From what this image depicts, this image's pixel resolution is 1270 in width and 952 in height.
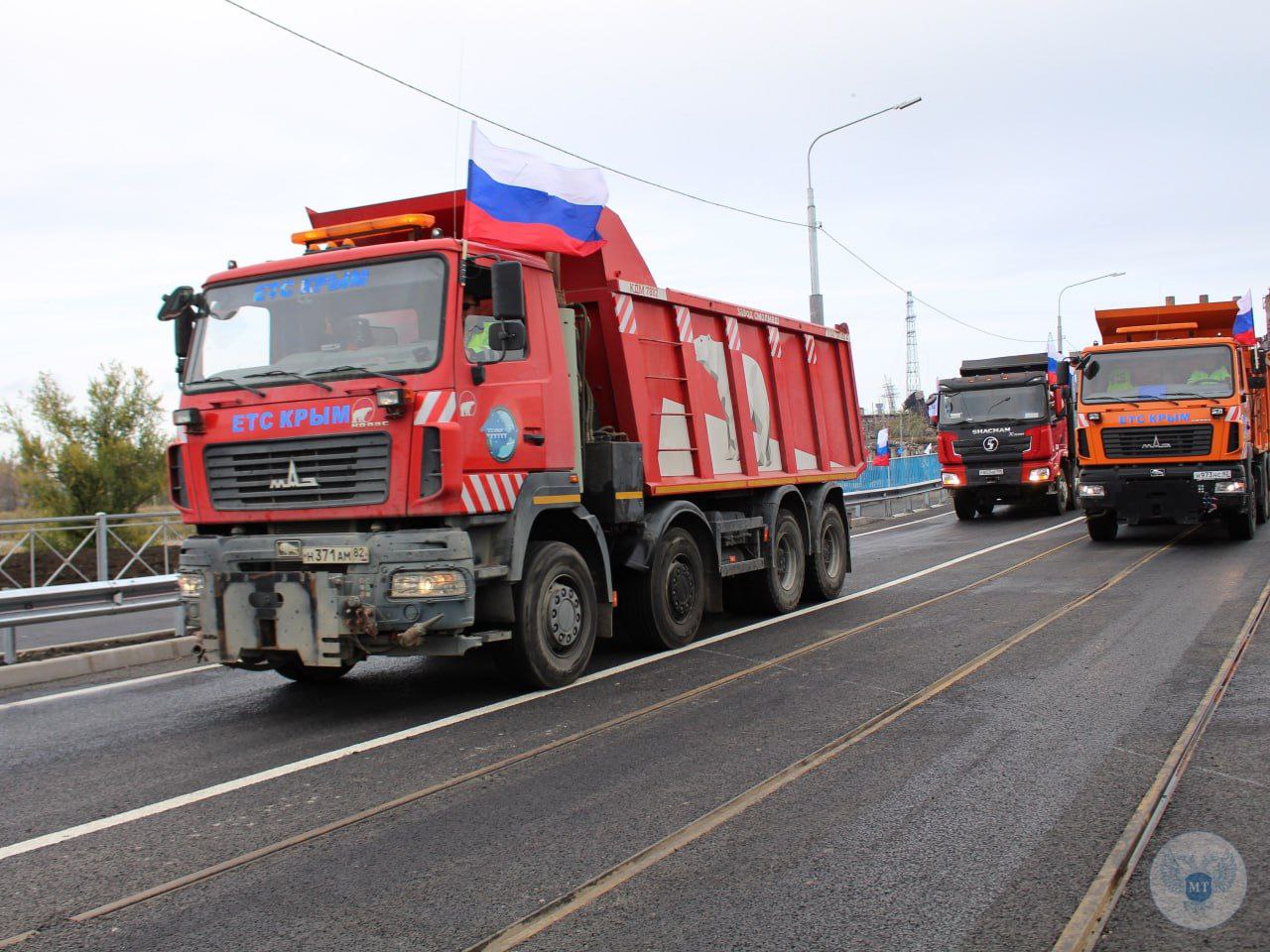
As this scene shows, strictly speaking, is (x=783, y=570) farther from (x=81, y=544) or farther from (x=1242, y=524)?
(x=81, y=544)

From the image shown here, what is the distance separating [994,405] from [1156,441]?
786cm

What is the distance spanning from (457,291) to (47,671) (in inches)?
186

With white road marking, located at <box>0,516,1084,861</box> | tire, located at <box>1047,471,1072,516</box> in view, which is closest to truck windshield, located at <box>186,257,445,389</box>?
white road marking, located at <box>0,516,1084,861</box>

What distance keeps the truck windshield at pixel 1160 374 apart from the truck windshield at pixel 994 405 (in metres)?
6.71

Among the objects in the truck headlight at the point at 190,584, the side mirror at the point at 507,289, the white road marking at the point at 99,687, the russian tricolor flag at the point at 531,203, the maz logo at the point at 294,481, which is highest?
the russian tricolor flag at the point at 531,203

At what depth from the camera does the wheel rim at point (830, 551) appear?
1176cm

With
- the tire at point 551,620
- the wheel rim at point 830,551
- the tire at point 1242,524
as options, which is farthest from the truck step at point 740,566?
the tire at point 1242,524

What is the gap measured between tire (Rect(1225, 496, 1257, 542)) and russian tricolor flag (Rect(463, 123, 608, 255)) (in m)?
11.8

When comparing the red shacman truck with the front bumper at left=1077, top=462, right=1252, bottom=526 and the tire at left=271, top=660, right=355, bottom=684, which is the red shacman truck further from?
the tire at left=271, top=660, right=355, bottom=684

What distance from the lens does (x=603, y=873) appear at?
4.04 m

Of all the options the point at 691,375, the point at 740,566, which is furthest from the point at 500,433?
the point at 740,566

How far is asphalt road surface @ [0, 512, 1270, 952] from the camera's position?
3654 mm

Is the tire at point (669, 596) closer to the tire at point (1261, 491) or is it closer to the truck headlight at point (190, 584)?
the truck headlight at point (190, 584)

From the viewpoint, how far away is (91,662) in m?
8.88
